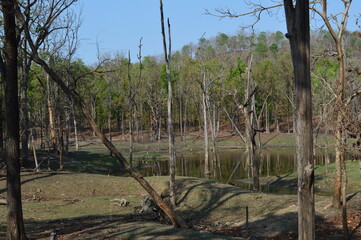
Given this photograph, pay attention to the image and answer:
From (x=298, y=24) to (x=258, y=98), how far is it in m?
78.8

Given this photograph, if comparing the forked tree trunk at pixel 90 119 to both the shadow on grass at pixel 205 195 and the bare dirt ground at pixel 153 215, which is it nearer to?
the bare dirt ground at pixel 153 215

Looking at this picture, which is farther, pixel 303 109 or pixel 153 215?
pixel 153 215

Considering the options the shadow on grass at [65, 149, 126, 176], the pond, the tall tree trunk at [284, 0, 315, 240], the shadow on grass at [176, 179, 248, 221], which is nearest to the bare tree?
the tall tree trunk at [284, 0, 315, 240]

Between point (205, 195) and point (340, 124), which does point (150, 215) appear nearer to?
point (205, 195)

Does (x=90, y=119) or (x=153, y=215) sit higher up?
(x=90, y=119)

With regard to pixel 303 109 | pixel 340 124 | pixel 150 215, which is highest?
A: pixel 303 109

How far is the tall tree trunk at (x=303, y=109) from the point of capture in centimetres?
830

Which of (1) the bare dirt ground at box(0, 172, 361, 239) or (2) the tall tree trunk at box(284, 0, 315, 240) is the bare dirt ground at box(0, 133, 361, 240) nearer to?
(1) the bare dirt ground at box(0, 172, 361, 239)

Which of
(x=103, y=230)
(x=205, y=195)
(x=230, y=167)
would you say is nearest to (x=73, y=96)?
(x=103, y=230)

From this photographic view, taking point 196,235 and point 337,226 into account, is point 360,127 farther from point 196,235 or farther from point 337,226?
point 196,235

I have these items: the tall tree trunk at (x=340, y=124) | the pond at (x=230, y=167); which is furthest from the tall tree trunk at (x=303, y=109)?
the pond at (x=230, y=167)

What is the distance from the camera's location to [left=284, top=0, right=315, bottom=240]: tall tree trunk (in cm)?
830

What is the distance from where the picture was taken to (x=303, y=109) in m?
8.39

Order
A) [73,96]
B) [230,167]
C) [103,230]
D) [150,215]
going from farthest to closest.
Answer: [230,167]
[150,215]
[103,230]
[73,96]
